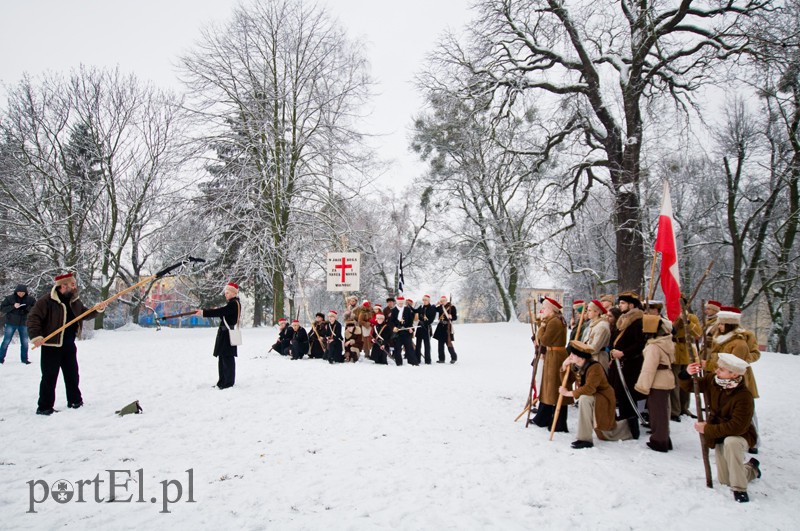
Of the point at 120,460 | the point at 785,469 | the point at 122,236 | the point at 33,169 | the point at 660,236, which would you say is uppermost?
the point at 33,169

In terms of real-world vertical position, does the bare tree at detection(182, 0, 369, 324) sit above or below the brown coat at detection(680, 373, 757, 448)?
above

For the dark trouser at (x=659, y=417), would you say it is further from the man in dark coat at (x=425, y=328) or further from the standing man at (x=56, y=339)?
the man in dark coat at (x=425, y=328)

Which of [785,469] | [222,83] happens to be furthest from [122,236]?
[785,469]

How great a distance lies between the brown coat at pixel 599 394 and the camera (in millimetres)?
5844

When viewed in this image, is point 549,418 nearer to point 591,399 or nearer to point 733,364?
point 591,399

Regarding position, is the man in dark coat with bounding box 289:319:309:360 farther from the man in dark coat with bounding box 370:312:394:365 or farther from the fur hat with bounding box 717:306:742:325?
the fur hat with bounding box 717:306:742:325

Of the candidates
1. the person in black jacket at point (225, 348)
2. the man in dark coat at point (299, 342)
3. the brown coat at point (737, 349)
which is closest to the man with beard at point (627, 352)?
the brown coat at point (737, 349)

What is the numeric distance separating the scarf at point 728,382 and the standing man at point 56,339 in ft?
25.8

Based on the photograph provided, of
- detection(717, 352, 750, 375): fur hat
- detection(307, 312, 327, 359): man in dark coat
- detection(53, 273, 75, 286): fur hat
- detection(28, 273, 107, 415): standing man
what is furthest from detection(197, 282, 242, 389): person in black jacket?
detection(717, 352, 750, 375): fur hat

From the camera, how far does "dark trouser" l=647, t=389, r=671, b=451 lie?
5.73 m

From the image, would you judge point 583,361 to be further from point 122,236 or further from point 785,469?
point 122,236

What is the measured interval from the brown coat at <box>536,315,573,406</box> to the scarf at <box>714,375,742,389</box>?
2110 mm

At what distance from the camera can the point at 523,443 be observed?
18.8ft

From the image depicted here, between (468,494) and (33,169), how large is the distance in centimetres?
2711
